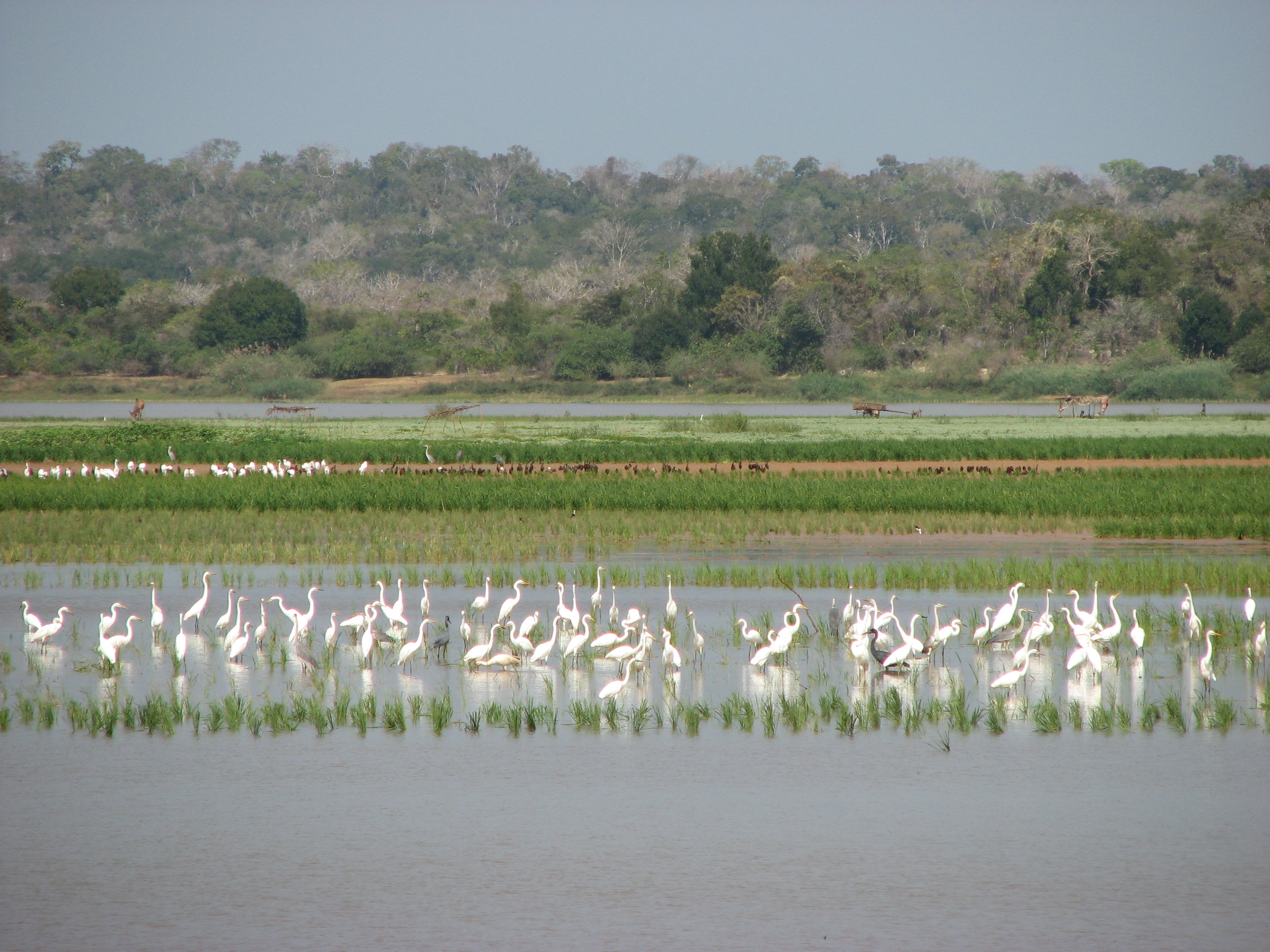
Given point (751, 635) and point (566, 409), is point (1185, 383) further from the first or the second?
point (751, 635)

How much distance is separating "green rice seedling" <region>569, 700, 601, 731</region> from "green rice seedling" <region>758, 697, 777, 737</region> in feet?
4.35

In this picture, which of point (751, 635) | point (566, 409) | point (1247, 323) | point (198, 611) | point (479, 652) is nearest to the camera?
point (479, 652)

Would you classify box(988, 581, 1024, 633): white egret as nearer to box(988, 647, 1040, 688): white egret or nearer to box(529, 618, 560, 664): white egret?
box(988, 647, 1040, 688): white egret

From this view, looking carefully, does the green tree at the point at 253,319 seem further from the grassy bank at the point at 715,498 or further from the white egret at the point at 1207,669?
the white egret at the point at 1207,669

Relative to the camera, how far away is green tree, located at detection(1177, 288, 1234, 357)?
240 ft

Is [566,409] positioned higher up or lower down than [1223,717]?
higher up

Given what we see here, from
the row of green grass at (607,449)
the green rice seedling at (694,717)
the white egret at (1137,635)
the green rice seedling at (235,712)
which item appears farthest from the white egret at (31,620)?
the row of green grass at (607,449)

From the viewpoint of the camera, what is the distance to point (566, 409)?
71.1 m

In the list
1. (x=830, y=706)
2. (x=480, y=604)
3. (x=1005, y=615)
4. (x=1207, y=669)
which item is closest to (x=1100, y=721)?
(x=1207, y=669)

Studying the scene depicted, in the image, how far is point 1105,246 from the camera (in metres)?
78.9

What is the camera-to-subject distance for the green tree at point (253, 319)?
279 ft

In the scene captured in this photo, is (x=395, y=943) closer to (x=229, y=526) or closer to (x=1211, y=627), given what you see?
(x=1211, y=627)

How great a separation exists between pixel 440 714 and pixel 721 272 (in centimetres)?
7420

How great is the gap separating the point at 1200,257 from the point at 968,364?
46.9 feet
